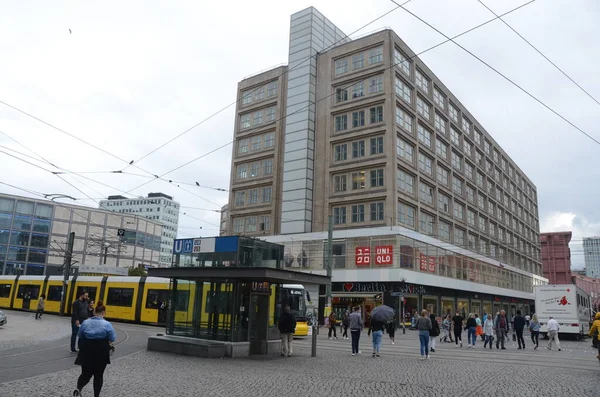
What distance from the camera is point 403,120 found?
A: 47656 millimetres

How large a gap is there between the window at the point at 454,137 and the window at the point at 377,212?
60.2ft

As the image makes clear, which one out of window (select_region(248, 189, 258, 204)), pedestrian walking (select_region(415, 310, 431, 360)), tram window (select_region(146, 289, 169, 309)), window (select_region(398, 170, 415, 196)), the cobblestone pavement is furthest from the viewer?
window (select_region(248, 189, 258, 204))

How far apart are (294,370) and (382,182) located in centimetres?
3417

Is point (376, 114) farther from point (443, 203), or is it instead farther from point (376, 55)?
point (443, 203)

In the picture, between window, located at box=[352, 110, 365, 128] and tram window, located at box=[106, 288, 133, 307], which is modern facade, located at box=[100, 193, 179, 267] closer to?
window, located at box=[352, 110, 365, 128]

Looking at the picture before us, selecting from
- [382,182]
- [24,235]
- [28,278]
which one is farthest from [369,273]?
[24,235]

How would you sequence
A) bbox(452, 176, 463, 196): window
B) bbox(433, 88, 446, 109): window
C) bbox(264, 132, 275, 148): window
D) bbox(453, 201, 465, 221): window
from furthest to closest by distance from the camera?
1. bbox(452, 176, 463, 196): window
2. bbox(453, 201, 465, 221): window
3. bbox(433, 88, 446, 109): window
4. bbox(264, 132, 275, 148): window

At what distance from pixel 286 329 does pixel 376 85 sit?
3567 cm

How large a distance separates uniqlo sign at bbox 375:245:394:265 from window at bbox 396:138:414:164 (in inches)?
344

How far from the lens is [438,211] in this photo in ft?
171

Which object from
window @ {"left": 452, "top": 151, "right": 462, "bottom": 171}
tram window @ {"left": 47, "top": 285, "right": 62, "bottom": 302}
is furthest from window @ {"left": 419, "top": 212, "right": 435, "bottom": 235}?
tram window @ {"left": 47, "top": 285, "right": 62, "bottom": 302}

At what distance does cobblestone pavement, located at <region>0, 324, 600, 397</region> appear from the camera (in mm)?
9344

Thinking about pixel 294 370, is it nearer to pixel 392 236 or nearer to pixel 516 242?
pixel 392 236

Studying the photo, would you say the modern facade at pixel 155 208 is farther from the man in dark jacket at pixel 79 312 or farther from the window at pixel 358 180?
the man in dark jacket at pixel 79 312
